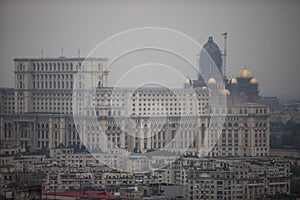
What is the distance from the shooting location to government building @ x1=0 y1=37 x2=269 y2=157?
14741 mm

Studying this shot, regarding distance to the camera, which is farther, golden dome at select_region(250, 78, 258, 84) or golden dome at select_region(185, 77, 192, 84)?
golden dome at select_region(250, 78, 258, 84)

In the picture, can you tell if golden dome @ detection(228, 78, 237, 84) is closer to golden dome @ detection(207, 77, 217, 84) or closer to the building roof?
golden dome @ detection(207, 77, 217, 84)

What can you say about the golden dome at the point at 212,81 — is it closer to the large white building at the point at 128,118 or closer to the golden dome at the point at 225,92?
the large white building at the point at 128,118

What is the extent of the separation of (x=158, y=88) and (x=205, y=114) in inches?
44.5

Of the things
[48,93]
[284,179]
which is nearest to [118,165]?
[284,179]

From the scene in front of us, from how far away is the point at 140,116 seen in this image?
15172 millimetres

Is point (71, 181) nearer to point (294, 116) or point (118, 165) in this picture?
point (118, 165)

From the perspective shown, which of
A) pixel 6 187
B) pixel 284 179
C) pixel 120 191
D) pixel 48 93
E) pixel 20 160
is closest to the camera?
pixel 6 187

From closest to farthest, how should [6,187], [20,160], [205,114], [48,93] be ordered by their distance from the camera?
1. [6,187]
2. [20,160]
3. [205,114]
4. [48,93]

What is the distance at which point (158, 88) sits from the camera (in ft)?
46.4

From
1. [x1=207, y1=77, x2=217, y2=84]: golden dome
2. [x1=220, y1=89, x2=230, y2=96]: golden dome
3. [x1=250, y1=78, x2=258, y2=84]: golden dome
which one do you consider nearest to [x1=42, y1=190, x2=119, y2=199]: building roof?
[x1=250, y1=78, x2=258, y2=84]: golden dome

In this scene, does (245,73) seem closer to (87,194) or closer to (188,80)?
(188,80)

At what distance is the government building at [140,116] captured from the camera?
1474 centimetres

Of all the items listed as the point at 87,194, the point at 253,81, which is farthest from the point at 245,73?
the point at 87,194
